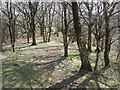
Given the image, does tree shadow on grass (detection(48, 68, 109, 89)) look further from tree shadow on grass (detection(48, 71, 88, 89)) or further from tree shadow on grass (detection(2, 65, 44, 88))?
tree shadow on grass (detection(2, 65, 44, 88))

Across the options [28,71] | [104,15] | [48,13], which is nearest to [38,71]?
[28,71]

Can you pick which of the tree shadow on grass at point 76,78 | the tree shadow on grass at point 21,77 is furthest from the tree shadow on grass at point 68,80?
the tree shadow on grass at point 21,77

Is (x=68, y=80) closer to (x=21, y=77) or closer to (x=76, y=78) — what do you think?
(x=76, y=78)

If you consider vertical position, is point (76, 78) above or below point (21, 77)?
below

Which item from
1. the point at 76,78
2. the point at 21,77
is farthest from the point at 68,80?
the point at 21,77

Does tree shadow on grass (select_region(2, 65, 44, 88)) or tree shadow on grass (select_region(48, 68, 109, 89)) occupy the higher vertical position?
tree shadow on grass (select_region(2, 65, 44, 88))

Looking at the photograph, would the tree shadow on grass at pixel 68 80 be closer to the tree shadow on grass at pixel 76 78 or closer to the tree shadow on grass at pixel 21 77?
the tree shadow on grass at pixel 76 78

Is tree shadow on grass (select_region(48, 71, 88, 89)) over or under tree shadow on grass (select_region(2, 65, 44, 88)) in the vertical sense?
under

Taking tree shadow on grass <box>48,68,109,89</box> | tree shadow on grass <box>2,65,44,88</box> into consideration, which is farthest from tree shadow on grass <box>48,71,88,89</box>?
tree shadow on grass <box>2,65,44,88</box>

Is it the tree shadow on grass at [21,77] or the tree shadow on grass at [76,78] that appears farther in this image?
the tree shadow on grass at [76,78]

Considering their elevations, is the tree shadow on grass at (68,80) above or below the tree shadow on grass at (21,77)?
below

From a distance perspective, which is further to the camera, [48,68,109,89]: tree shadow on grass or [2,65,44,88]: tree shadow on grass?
[48,68,109,89]: tree shadow on grass

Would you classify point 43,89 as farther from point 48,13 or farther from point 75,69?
point 48,13

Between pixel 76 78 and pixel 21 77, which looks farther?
pixel 76 78
